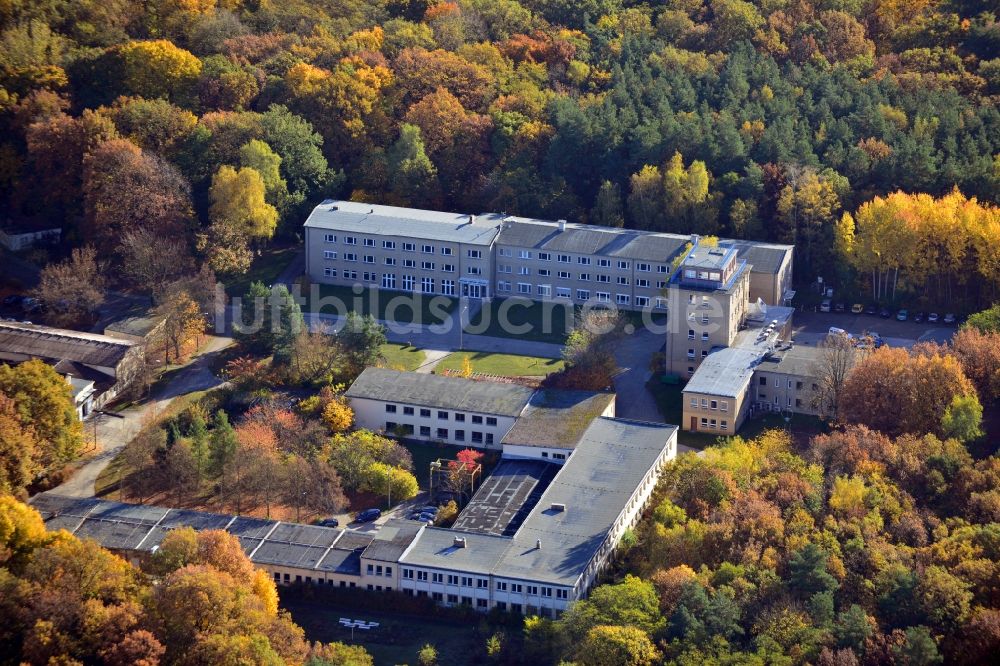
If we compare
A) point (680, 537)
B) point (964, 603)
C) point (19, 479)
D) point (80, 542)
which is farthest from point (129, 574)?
point (964, 603)

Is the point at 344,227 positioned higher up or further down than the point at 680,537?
higher up

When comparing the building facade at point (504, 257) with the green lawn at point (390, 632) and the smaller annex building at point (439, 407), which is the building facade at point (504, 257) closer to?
the smaller annex building at point (439, 407)

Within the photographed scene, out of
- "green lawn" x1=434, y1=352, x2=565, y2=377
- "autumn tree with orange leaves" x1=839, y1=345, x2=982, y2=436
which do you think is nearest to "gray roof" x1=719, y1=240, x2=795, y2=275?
"green lawn" x1=434, y1=352, x2=565, y2=377

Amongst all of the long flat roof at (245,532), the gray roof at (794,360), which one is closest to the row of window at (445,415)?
the long flat roof at (245,532)

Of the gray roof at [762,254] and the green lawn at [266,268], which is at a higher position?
the gray roof at [762,254]

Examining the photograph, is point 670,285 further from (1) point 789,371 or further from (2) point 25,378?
(2) point 25,378

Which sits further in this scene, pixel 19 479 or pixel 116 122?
pixel 116 122
